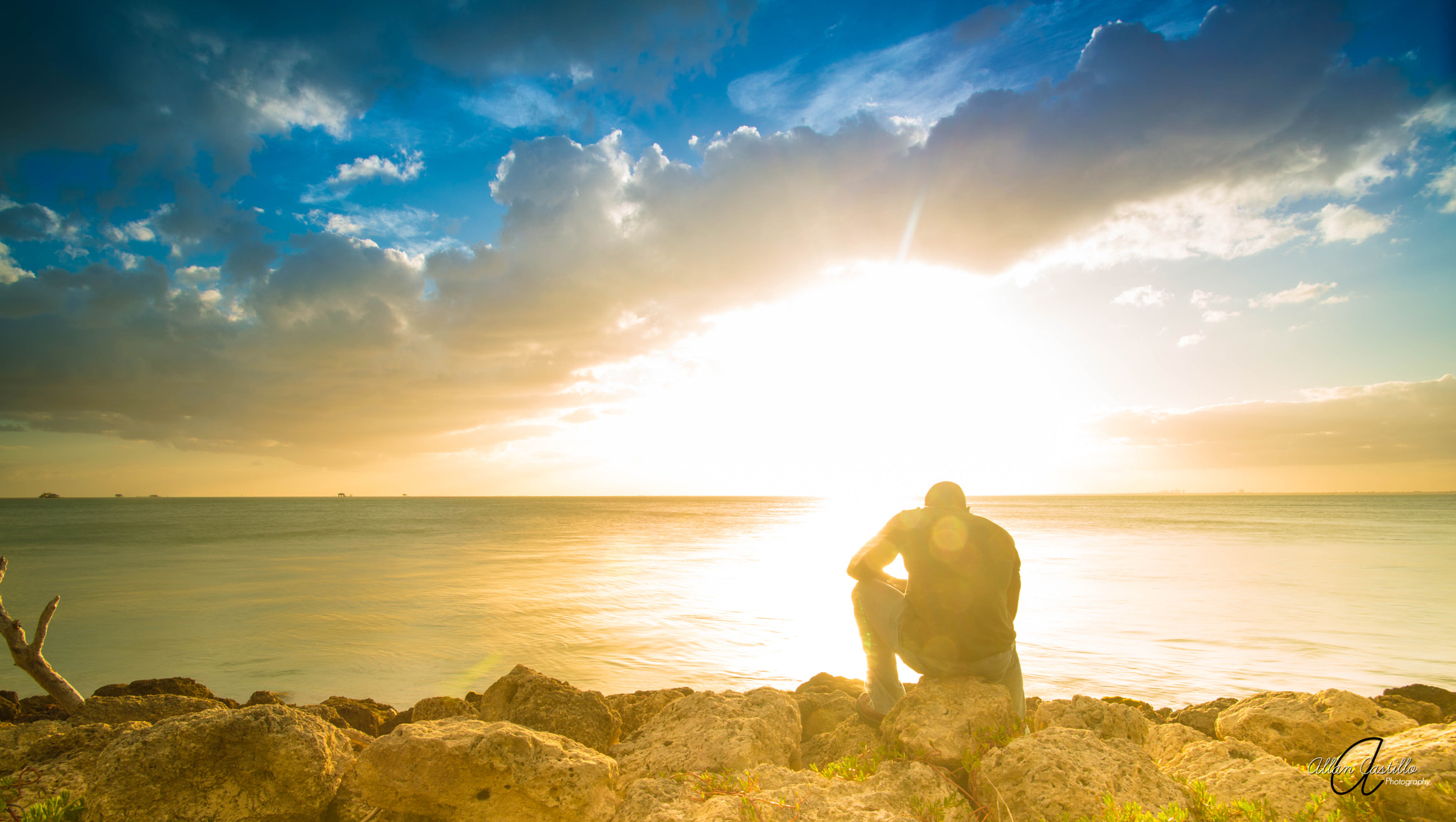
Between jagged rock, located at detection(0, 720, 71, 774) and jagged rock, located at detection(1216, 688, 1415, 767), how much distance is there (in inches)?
310

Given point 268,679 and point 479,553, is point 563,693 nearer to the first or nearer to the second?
point 268,679

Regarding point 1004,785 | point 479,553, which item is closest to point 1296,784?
point 1004,785

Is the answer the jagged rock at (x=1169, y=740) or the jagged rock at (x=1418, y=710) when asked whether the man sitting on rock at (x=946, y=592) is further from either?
the jagged rock at (x=1418, y=710)

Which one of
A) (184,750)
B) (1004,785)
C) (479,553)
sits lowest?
(479,553)

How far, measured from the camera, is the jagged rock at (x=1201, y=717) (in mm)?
5466

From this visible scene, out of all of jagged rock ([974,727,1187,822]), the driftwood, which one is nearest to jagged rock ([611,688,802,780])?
jagged rock ([974,727,1187,822])

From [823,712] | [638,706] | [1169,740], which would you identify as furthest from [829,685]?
[1169,740]

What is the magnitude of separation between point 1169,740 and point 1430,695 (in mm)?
4333

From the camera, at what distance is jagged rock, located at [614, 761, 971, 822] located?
3.00 metres

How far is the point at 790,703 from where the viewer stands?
4730mm

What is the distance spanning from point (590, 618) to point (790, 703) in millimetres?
8492

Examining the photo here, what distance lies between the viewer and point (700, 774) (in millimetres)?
3654

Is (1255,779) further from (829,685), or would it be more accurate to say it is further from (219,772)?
(219,772)

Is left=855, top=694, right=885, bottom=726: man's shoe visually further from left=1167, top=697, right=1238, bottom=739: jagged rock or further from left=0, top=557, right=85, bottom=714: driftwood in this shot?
left=0, top=557, right=85, bottom=714: driftwood
